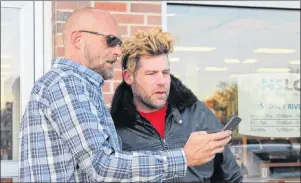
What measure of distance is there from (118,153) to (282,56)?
3.27 meters

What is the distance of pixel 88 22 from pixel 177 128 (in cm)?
80

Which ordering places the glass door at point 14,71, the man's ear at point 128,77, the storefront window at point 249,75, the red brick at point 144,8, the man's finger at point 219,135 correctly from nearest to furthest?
the man's finger at point 219,135 → the man's ear at point 128,77 → the red brick at point 144,8 → the glass door at point 14,71 → the storefront window at point 249,75

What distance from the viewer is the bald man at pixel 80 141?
79.4 inches

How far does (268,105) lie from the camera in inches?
191

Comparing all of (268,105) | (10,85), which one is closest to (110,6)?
(10,85)

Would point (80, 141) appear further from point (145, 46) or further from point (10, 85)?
point (10, 85)

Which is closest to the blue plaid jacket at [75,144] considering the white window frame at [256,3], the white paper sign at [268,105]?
the white window frame at [256,3]

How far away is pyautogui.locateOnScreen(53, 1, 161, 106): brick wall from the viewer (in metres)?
3.83

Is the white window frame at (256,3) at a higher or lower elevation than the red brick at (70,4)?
higher

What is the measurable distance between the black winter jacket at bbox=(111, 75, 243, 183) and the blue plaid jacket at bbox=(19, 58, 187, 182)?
0.61 m

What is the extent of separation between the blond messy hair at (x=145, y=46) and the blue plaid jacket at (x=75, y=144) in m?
0.69

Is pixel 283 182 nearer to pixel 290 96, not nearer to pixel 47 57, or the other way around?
pixel 290 96

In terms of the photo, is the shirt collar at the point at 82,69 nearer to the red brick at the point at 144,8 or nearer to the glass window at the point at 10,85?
the red brick at the point at 144,8

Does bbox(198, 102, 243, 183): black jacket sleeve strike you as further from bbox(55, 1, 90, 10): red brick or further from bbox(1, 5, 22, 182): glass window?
bbox(1, 5, 22, 182): glass window
